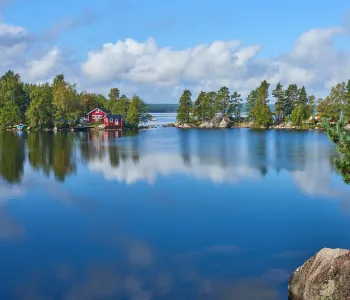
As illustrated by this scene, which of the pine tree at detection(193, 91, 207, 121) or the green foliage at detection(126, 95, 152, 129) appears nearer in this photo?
the green foliage at detection(126, 95, 152, 129)

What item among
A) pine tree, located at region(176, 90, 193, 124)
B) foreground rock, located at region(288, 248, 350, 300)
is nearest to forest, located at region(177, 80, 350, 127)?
pine tree, located at region(176, 90, 193, 124)

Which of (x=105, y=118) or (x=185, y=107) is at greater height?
(x=185, y=107)

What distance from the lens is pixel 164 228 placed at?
1931 centimetres

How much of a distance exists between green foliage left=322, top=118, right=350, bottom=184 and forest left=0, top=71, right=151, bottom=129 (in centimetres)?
8114

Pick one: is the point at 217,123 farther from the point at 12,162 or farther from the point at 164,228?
the point at 164,228

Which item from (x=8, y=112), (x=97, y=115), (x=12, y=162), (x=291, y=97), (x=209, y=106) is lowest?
(x=12, y=162)

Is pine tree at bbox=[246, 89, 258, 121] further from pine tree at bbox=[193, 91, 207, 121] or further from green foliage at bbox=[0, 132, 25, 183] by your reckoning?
green foliage at bbox=[0, 132, 25, 183]

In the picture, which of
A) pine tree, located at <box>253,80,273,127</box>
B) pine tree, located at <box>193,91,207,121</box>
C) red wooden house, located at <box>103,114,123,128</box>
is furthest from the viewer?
pine tree, located at <box>193,91,207,121</box>

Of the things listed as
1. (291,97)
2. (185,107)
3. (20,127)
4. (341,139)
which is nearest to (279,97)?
(291,97)

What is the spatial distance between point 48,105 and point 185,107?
3298 centimetres

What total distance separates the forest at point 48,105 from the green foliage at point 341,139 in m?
81.1

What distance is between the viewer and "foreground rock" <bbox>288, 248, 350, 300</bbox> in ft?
36.7

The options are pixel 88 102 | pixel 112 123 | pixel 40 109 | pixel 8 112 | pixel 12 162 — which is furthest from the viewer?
pixel 88 102

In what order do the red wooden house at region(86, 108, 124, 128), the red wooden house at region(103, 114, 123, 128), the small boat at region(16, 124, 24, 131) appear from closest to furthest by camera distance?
1. the small boat at region(16, 124, 24, 131)
2. the red wooden house at region(103, 114, 123, 128)
3. the red wooden house at region(86, 108, 124, 128)
